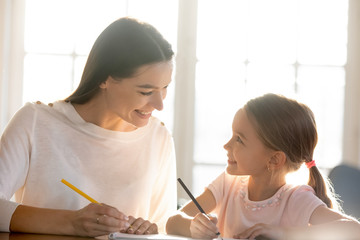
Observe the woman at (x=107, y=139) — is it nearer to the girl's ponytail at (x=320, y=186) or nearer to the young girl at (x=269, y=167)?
the young girl at (x=269, y=167)

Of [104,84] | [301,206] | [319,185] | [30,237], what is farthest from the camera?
[104,84]

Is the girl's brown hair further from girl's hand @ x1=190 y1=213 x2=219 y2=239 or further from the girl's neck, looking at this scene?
girl's hand @ x1=190 y1=213 x2=219 y2=239

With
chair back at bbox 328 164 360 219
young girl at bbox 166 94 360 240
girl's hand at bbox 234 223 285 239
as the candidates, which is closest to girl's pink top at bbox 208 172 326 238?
young girl at bbox 166 94 360 240

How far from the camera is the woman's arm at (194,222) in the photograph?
1.57 metres

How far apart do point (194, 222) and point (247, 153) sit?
0.33m

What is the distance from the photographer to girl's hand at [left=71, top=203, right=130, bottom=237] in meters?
1.51

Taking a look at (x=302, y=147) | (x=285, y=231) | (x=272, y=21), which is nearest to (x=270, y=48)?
(x=272, y=21)

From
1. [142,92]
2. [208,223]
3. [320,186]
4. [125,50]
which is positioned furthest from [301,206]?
[125,50]

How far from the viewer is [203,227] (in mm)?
1576

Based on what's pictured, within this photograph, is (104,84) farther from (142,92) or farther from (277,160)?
(277,160)

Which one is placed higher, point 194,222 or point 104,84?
point 104,84

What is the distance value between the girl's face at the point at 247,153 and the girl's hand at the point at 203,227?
0.26m

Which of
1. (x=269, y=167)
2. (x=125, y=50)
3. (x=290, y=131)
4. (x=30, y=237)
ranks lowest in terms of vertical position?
(x=30, y=237)

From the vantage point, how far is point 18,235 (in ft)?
5.07
